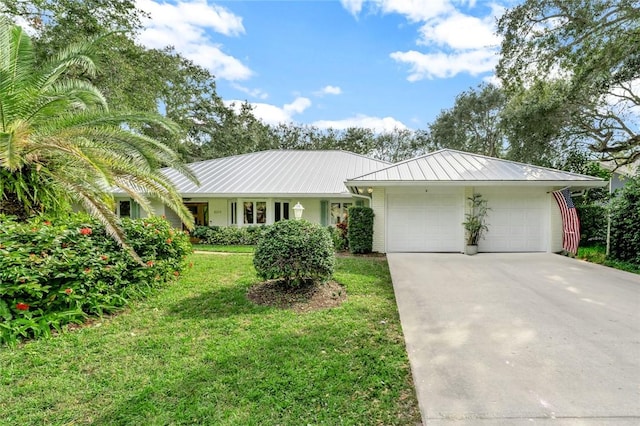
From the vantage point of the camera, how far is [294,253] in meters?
5.42

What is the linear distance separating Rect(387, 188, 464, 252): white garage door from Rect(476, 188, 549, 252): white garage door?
1.04 metres

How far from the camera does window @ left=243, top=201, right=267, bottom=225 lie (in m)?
15.6

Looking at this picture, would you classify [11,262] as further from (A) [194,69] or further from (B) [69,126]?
(A) [194,69]

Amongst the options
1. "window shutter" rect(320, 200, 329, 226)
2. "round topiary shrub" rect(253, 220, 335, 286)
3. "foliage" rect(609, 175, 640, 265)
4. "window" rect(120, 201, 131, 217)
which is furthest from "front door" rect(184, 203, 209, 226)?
"foliage" rect(609, 175, 640, 265)

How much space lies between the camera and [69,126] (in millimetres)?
→ 5289

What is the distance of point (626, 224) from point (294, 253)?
9.28 m

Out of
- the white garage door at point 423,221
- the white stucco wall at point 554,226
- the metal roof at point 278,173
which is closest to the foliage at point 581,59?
the white stucco wall at point 554,226

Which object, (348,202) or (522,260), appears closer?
(522,260)

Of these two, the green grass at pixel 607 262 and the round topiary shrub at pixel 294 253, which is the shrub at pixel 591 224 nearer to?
the green grass at pixel 607 262

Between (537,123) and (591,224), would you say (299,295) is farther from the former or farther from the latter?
(537,123)

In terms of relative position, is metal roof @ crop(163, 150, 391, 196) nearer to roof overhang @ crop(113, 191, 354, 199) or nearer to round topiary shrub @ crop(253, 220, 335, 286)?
roof overhang @ crop(113, 191, 354, 199)

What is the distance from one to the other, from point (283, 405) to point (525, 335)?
3.24 m

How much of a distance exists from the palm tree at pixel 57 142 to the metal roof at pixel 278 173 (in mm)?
7198

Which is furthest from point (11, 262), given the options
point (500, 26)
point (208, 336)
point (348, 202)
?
point (500, 26)
